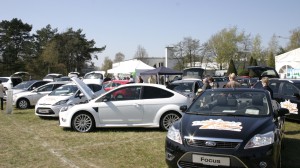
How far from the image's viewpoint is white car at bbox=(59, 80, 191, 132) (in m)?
10.5

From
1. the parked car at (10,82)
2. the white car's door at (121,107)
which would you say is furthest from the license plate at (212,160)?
the parked car at (10,82)

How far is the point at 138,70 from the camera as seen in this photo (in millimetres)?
32844

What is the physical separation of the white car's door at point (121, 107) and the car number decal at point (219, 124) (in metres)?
4.85

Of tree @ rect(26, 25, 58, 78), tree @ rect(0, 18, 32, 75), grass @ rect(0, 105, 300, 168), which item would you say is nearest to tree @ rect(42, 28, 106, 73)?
tree @ rect(26, 25, 58, 78)

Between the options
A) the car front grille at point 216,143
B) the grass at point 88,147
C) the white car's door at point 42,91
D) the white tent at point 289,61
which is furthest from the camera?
the white tent at point 289,61

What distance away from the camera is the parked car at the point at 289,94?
38.7 feet

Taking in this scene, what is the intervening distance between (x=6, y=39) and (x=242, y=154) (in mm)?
62637

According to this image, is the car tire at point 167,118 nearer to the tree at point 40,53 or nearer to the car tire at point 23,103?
the car tire at point 23,103

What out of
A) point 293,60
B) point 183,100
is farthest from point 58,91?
point 293,60

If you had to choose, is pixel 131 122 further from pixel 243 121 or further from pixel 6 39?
pixel 6 39

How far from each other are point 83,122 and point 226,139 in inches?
255

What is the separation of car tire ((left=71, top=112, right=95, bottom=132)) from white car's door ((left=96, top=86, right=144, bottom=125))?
1.19 ft

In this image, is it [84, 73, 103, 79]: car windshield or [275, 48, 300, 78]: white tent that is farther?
[275, 48, 300, 78]: white tent

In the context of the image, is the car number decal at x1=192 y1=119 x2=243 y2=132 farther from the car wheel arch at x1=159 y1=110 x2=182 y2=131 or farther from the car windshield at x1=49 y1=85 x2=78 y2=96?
the car windshield at x1=49 y1=85 x2=78 y2=96
